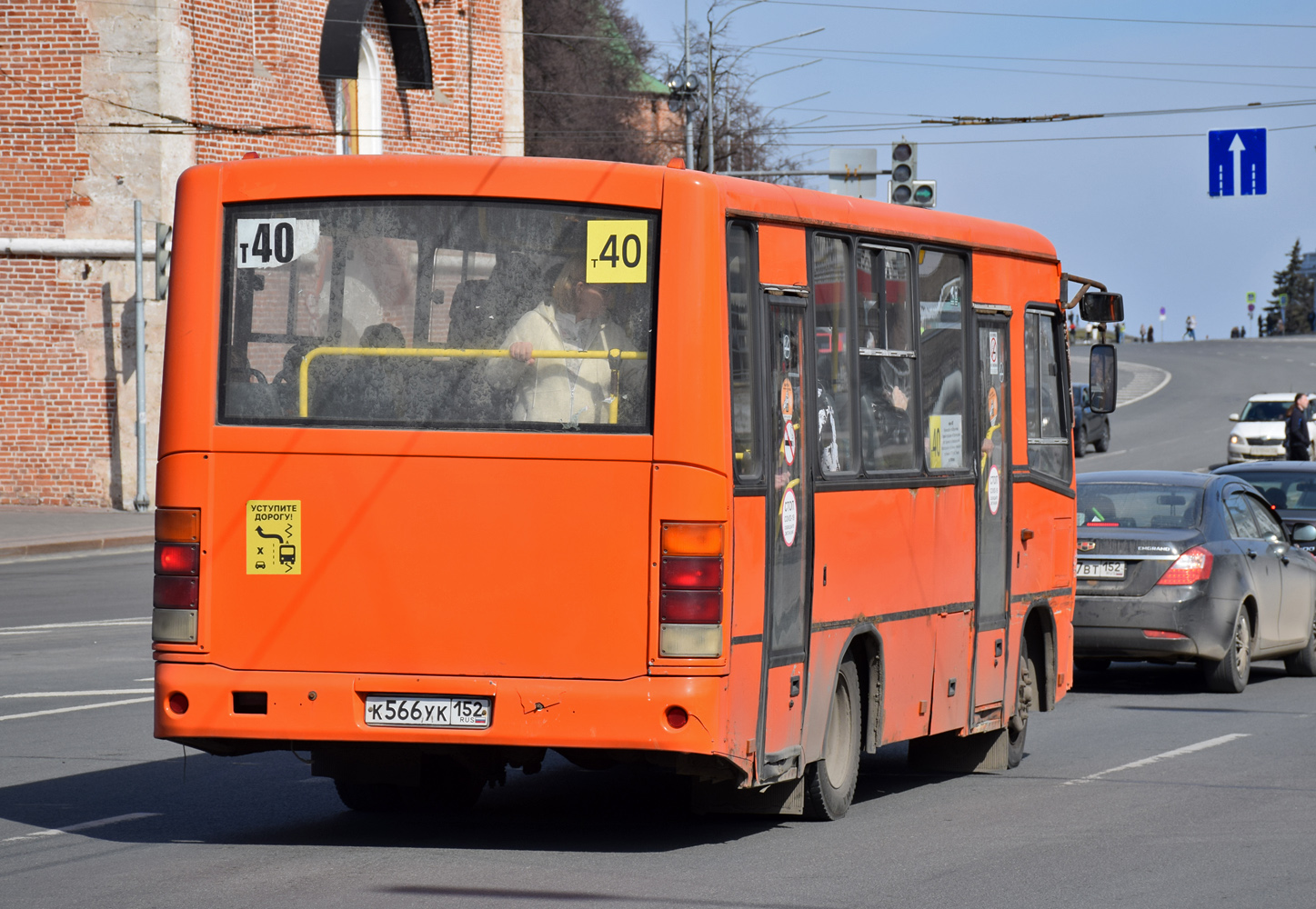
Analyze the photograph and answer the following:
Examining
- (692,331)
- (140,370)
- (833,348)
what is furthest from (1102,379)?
(140,370)

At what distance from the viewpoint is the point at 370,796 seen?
848 cm

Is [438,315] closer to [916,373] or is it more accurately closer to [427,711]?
[427,711]

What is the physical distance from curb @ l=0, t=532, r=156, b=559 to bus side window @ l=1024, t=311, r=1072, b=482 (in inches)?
695

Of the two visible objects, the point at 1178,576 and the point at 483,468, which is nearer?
the point at 483,468

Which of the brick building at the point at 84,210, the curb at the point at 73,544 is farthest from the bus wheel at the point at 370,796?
the brick building at the point at 84,210

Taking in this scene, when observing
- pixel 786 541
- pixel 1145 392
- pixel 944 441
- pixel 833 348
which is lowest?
pixel 786 541

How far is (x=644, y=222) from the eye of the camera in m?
7.20

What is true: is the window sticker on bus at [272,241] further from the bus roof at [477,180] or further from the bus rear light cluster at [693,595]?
the bus rear light cluster at [693,595]

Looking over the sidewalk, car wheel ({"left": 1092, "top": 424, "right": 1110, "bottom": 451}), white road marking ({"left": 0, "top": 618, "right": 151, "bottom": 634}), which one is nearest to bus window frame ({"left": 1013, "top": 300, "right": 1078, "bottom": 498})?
white road marking ({"left": 0, "top": 618, "right": 151, "bottom": 634})

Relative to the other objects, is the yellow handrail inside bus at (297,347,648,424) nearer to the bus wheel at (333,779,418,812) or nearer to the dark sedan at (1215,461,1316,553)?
the bus wheel at (333,779,418,812)

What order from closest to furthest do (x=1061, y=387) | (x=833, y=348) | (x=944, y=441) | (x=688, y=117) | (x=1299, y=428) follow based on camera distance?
(x=833, y=348) → (x=944, y=441) → (x=1061, y=387) → (x=1299, y=428) → (x=688, y=117)

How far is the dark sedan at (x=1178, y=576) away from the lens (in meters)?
13.7

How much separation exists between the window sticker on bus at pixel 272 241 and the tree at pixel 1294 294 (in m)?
170

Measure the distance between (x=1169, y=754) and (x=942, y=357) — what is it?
2956mm
